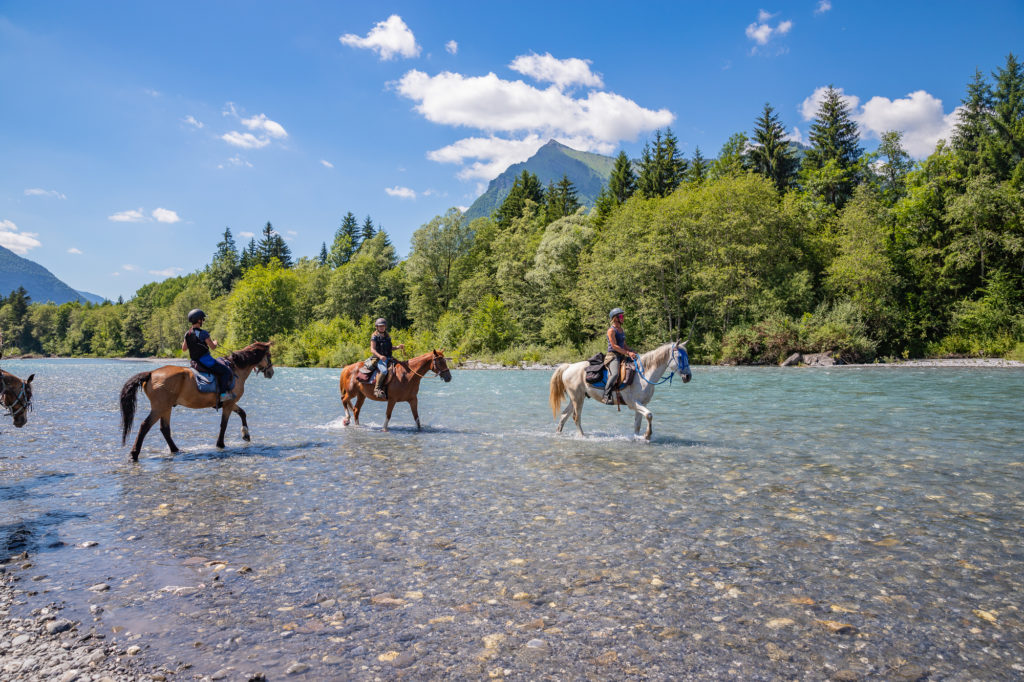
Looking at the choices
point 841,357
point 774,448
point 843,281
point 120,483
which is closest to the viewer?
point 120,483

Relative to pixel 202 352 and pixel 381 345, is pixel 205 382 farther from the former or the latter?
pixel 381 345

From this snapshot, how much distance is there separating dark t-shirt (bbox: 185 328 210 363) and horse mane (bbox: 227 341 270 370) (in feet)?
2.94

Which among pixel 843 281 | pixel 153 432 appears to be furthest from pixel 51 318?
pixel 843 281

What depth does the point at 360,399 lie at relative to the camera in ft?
51.4

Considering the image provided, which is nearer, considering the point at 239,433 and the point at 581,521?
the point at 581,521

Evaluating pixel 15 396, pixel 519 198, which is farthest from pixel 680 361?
pixel 519 198

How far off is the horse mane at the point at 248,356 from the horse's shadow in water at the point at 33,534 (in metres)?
5.74

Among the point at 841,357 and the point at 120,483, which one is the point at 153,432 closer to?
the point at 120,483

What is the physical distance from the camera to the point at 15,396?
9.99 m

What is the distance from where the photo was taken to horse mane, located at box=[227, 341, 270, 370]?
12.6m

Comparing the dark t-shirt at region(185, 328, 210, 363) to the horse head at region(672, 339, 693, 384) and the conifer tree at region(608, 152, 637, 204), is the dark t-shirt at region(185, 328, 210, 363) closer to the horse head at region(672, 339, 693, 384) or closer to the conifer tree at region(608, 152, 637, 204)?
the horse head at region(672, 339, 693, 384)

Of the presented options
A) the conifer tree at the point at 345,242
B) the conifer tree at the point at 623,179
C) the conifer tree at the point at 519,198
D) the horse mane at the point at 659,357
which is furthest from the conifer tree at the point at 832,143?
the conifer tree at the point at 345,242

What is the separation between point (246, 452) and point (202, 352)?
2380 mm

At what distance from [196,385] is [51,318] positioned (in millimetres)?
176801
